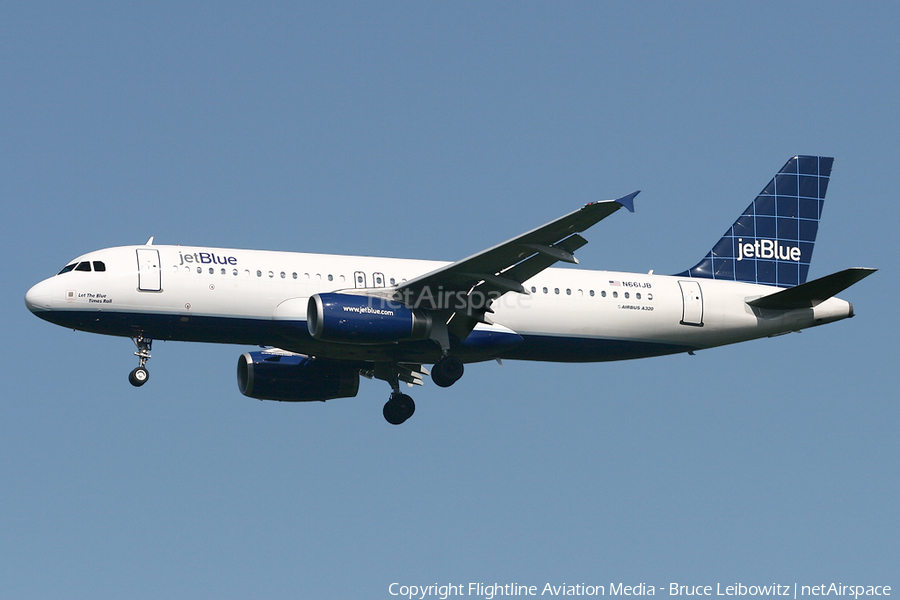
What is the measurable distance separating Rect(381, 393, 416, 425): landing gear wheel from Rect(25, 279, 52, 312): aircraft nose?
1056 cm

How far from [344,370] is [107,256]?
27.1ft

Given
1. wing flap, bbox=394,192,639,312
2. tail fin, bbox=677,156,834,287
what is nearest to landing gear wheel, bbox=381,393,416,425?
wing flap, bbox=394,192,639,312

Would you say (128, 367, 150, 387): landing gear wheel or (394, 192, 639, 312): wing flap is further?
(128, 367, 150, 387): landing gear wheel

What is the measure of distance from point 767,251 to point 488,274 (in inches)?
459

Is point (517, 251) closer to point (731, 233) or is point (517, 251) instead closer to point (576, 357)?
point (576, 357)

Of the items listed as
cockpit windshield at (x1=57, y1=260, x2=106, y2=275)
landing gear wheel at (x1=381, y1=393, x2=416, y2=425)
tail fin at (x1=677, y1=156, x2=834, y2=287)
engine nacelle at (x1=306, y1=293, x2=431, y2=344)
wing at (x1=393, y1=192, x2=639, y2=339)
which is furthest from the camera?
tail fin at (x1=677, y1=156, x2=834, y2=287)

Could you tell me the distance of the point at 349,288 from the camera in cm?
3309

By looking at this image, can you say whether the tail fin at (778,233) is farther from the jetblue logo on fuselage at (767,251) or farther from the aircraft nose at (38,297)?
the aircraft nose at (38,297)

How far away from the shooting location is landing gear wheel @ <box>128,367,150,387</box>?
32.2 metres

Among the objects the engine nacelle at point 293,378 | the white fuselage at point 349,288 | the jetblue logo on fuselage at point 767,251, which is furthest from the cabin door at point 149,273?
the jetblue logo on fuselage at point 767,251

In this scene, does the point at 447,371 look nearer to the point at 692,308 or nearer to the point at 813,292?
the point at 692,308

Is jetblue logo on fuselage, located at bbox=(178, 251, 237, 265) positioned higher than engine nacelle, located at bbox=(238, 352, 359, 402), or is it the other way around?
jetblue logo on fuselage, located at bbox=(178, 251, 237, 265)

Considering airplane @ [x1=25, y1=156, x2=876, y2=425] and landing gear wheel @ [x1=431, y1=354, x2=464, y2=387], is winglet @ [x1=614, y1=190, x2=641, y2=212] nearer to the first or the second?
airplane @ [x1=25, y1=156, x2=876, y2=425]

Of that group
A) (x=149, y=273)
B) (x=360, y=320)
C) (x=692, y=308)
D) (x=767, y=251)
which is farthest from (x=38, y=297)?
(x=767, y=251)
